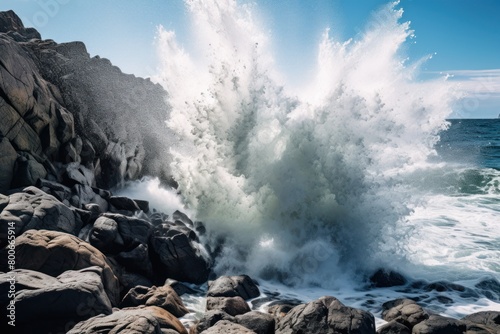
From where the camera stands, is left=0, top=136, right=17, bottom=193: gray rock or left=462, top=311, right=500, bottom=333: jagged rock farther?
left=0, top=136, right=17, bottom=193: gray rock

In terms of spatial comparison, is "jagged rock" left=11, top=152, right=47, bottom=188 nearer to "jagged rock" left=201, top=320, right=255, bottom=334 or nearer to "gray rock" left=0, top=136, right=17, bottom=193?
"gray rock" left=0, top=136, right=17, bottom=193

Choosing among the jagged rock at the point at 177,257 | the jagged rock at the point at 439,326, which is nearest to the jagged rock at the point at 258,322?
the jagged rock at the point at 439,326

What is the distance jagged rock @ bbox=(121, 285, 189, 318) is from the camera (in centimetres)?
854

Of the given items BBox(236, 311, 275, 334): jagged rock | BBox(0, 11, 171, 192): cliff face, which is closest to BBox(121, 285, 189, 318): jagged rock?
BBox(236, 311, 275, 334): jagged rock

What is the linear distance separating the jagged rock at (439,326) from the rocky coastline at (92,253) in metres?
0.02

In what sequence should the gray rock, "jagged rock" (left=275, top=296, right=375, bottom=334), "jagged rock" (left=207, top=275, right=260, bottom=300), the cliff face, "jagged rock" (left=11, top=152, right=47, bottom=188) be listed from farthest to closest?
the cliff face → "jagged rock" (left=11, top=152, right=47, bottom=188) → the gray rock → "jagged rock" (left=207, top=275, right=260, bottom=300) → "jagged rock" (left=275, top=296, right=375, bottom=334)

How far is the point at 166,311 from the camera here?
26.8 feet

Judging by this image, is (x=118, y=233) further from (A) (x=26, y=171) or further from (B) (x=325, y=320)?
(B) (x=325, y=320)

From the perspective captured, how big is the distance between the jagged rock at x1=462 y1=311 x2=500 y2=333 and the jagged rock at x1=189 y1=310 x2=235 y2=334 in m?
5.33

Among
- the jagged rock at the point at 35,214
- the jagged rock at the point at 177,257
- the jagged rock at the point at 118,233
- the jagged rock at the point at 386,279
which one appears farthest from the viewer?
the jagged rock at the point at 386,279

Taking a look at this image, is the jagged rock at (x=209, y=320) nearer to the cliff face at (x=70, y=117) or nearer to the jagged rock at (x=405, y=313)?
the jagged rock at (x=405, y=313)

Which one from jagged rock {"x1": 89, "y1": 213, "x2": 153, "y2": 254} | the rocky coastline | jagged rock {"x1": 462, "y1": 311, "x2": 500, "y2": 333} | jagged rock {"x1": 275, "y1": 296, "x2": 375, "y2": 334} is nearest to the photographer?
the rocky coastline

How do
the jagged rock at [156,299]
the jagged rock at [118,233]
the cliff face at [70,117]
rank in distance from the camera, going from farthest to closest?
the cliff face at [70,117]
the jagged rock at [118,233]
the jagged rock at [156,299]

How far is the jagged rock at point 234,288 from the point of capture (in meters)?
9.82
